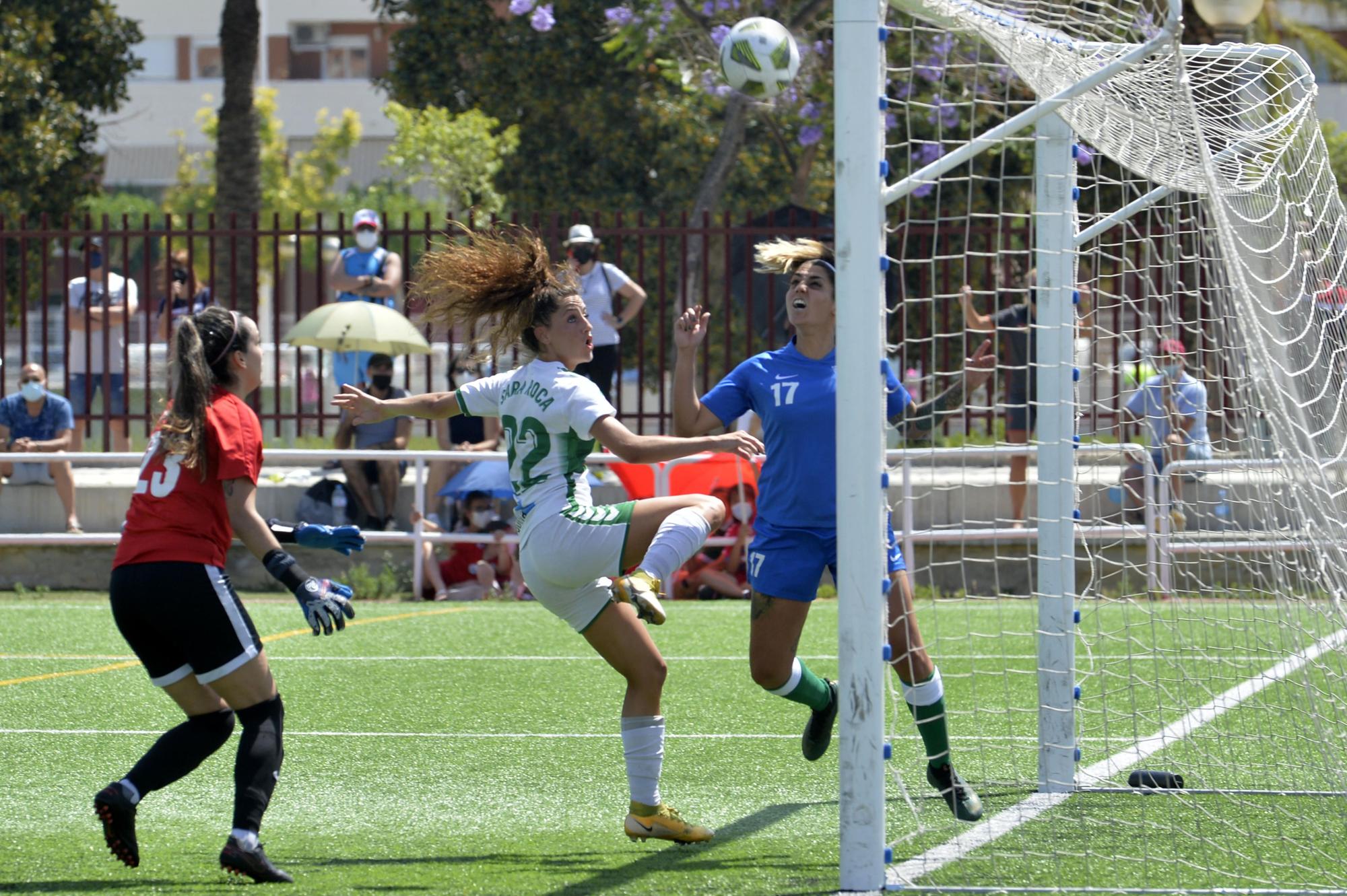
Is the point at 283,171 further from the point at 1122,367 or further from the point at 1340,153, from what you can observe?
the point at 1122,367

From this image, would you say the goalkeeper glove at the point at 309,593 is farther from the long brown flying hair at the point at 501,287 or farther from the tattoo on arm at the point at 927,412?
the tattoo on arm at the point at 927,412

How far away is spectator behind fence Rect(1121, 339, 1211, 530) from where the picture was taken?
980 cm

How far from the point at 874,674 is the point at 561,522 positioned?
4.01 ft

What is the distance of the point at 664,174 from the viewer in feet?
85.3

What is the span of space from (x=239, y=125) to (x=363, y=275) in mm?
4605

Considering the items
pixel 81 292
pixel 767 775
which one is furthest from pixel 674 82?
pixel 767 775

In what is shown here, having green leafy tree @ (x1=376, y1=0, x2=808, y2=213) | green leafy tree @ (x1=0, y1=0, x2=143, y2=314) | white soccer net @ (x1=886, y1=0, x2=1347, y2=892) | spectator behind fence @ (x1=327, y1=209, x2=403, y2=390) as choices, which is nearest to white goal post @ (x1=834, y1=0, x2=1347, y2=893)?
white soccer net @ (x1=886, y1=0, x2=1347, y2=892)

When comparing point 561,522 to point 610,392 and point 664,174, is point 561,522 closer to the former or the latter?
point 610,392

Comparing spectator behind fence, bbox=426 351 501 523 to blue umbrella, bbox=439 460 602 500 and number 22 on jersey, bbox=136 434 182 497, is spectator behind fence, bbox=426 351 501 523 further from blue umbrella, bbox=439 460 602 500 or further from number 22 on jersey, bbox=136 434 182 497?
number 22 on jersey, bbox=136 434 182 497

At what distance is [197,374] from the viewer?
5328 millimetres

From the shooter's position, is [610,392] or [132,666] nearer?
[132,666]

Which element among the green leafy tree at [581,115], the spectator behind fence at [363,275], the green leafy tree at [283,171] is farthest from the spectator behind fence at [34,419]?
the green leafy tree at [283,171]

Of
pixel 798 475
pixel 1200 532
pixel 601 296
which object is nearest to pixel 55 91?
pixel 601 296

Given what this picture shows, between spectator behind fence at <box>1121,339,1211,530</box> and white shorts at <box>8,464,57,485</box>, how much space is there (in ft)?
27.2
